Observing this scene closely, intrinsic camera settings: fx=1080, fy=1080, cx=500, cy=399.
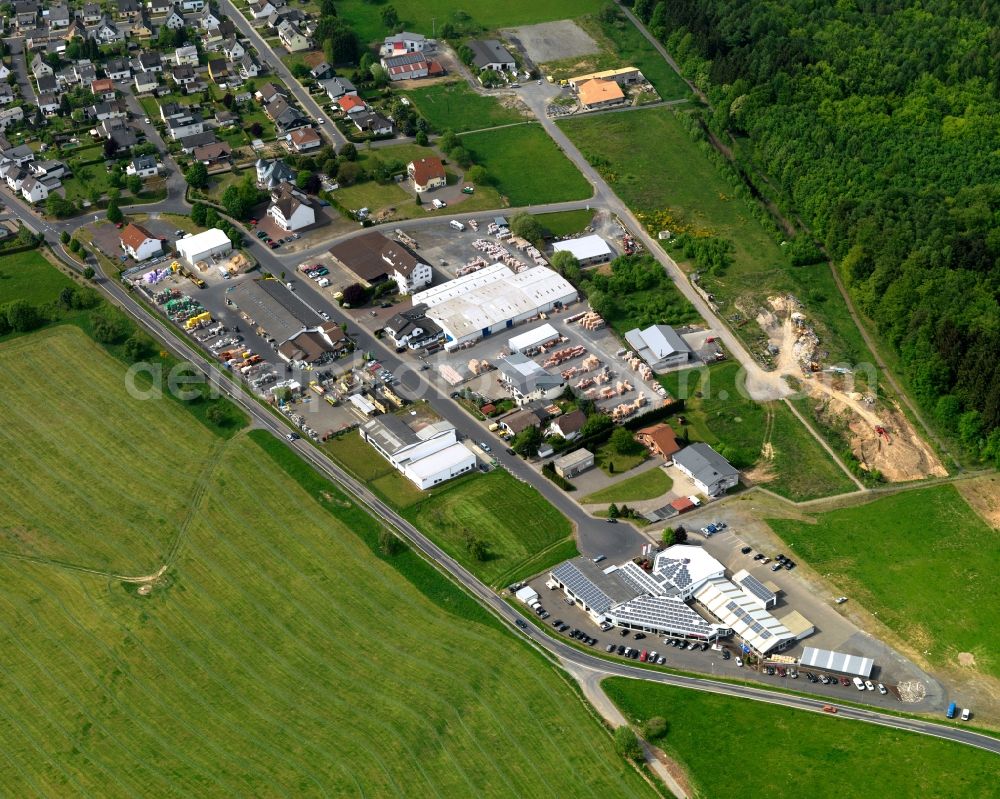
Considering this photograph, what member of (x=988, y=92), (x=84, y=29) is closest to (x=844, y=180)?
(x=988, y=92)

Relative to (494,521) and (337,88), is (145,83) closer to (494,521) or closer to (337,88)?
(337,88)

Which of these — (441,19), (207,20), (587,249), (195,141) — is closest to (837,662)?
(587,249)

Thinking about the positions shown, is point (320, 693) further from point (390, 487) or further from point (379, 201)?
point (379, 201)

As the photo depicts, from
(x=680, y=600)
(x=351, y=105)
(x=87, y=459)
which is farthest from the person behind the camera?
(x=351, y=105)

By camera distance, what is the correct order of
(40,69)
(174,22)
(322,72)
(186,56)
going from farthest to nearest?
(174,22)
(186,56)
(322,72)
(40,69)

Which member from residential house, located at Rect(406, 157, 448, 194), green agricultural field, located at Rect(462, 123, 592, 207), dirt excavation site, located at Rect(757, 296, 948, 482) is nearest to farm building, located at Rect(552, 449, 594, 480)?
dirt excavation site, located at Rect(757, 296, 948, 482)

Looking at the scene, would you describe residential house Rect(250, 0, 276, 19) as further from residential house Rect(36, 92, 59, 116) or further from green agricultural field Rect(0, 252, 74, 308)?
green agricultural field Rect(0, 252, 74, 308)

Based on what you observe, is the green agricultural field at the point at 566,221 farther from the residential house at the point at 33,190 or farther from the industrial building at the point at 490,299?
the residential house at the point at 33,190
